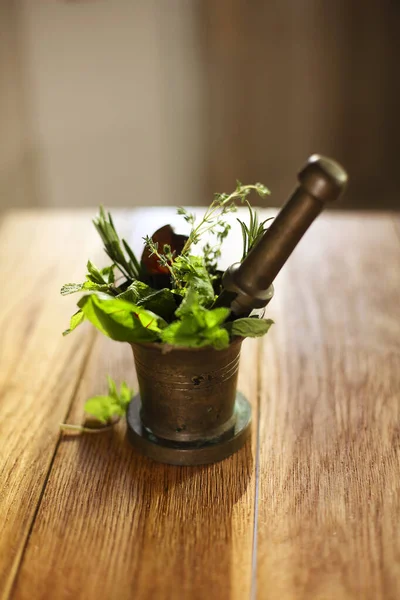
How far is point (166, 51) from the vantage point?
9.78 ft

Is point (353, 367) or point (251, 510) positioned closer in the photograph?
point (251, 510)

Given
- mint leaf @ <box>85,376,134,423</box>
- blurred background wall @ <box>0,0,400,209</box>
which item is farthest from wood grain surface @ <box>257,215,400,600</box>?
blurred background wall @ <box>0,0,400,209</box>

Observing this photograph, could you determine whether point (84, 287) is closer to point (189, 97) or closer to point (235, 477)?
point (235, 477)

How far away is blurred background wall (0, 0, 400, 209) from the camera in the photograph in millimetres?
2840

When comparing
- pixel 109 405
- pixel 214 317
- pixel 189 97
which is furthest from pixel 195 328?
pixel 189 97

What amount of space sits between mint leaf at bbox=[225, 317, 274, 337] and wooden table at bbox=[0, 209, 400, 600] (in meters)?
0.19

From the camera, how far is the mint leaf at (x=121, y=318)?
27.2 inches

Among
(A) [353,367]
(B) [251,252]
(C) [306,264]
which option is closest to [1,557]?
(B) [251,252]

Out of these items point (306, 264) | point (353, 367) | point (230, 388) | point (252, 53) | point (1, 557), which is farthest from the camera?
point (252, 53)

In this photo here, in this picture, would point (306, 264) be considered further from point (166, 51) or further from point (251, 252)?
point (166, 51)

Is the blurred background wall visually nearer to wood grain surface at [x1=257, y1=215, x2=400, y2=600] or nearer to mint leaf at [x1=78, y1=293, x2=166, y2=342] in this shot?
wood grain surface at [x1=257, y1=215, x2=400, y2=600]

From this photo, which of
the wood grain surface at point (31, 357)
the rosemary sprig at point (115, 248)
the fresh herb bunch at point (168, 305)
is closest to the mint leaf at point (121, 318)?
the fresh herb bunch at point (168, 305)

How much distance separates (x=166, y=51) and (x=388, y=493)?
2601mm

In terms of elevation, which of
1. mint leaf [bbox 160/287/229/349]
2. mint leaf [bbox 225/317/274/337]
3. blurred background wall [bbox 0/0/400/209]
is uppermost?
mint leaf [bbox 160/287/229/349]
